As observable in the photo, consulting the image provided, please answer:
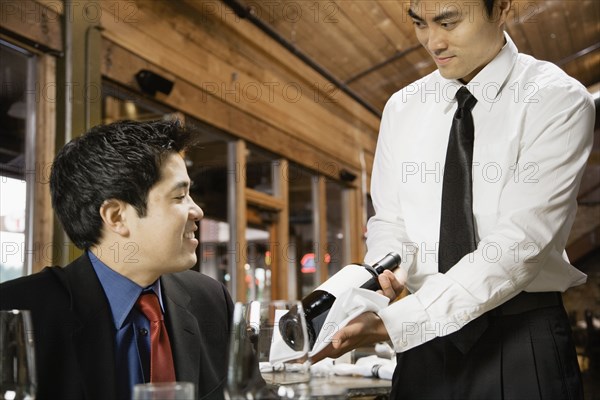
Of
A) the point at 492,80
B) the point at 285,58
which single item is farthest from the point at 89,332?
the point at 285,58

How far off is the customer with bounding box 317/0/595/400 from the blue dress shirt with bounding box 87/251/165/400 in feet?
1.41

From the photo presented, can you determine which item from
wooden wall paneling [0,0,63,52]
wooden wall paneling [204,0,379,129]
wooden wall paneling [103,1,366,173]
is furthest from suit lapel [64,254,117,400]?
wooden wall paneling [204,0,379,129]

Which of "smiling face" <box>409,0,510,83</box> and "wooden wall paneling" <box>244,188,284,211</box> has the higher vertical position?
"wooden wall paneling" <box>244,188,284,211</box>

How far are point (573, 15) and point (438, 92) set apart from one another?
6.57m

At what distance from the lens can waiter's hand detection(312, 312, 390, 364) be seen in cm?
143

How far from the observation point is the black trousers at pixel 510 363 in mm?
1523

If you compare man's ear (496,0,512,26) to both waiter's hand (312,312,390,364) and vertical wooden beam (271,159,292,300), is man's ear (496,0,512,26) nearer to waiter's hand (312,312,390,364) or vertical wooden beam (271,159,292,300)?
waiter's hand (312,312,390,364)

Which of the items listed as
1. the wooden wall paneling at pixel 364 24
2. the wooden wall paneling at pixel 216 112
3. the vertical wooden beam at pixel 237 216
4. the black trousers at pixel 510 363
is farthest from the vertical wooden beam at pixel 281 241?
the black trousers at pixel 510 363

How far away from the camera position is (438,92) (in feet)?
6.00

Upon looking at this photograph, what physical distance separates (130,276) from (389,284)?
0.60 metres

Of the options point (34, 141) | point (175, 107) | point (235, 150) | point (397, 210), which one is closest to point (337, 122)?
point (235, 150)

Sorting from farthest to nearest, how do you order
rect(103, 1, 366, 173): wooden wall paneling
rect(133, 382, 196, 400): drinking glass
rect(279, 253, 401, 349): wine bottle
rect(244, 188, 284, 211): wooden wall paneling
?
rect(244, 188, 284, 211): wooden wall paneling, rect(103, 1, 366, 173): wooden wall paneling, rect(279, 253, 401, 349): wine bottle, rect(133, 382, 196, 400): drinking glass

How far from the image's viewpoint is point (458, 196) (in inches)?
64.6

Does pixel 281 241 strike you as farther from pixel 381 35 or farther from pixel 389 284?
pixel 389 284
